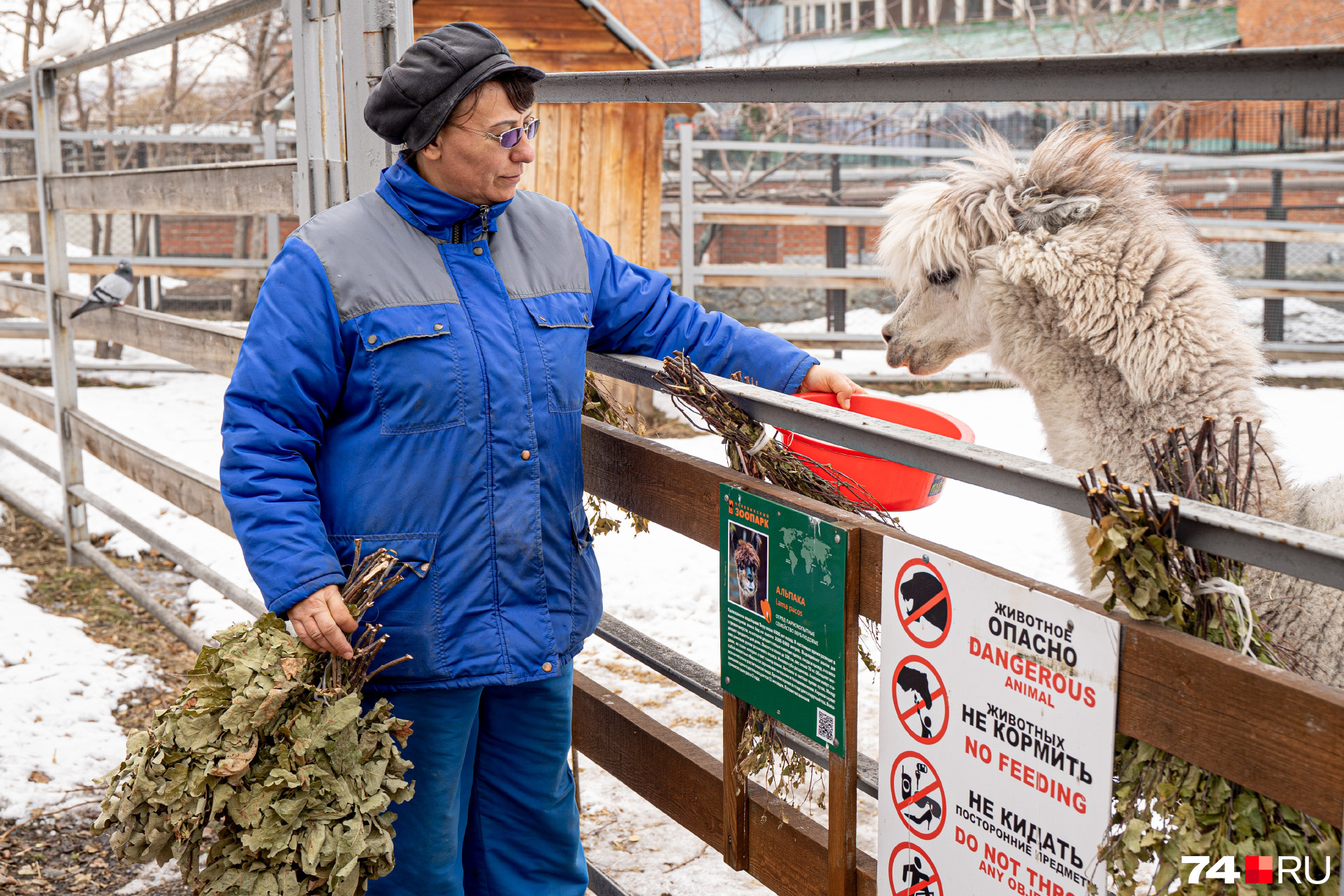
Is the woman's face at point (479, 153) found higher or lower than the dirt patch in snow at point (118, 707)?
higher

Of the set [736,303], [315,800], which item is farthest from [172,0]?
[315,800]

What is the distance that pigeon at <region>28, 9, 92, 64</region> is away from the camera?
5.99 m

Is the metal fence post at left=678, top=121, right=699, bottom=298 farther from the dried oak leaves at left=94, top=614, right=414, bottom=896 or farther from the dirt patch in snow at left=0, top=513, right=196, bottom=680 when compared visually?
the dried oak leaves at left=94, top=614, right=414, bottom=896

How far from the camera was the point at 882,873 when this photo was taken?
1948 mm

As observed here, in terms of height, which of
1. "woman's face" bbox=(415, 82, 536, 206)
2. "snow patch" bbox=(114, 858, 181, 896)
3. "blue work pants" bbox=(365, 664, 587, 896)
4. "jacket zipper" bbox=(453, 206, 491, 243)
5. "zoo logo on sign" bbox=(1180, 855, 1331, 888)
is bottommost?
"snow patch" bbox=(114, 858, 181, 896)

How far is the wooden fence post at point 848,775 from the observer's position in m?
1.95

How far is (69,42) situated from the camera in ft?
19.8

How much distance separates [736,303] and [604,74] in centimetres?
1272

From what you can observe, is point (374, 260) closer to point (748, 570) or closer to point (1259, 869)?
point (748, 570)

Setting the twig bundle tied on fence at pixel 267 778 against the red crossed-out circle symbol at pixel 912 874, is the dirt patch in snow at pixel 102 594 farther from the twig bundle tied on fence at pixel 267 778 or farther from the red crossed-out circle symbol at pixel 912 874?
the red crossed-out circle symbol at pixel 912 874

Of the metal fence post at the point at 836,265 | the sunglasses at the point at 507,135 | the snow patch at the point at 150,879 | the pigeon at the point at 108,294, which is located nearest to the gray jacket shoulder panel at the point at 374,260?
the sunglasses at the point at 507,135

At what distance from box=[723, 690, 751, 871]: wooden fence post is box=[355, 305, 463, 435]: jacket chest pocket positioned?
77 centimetres

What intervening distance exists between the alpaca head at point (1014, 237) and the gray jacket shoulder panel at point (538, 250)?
2.90 ft

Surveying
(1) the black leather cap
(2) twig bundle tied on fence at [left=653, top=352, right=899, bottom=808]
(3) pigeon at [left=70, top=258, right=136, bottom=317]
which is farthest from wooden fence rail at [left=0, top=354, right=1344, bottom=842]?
(3) pigeon at [left=70, top=258, right=136, bottom=317]
